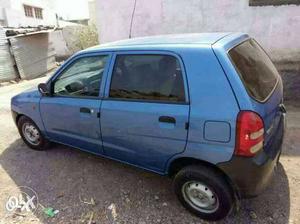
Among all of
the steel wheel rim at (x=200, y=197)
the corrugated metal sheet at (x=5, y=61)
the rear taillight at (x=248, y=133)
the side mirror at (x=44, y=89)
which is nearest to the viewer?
the rear taillight at (x=248, y=133)

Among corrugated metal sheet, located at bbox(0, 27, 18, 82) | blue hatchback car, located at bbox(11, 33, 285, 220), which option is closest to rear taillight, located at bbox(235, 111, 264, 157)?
blue hatchback car, located at bbox(11, 33, 285, 220)

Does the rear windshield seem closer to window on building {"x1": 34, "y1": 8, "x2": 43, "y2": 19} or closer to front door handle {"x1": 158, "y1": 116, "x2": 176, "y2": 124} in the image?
front door handle {"x1": 158, "y1": 116, "x2": 176, "y2": 124}

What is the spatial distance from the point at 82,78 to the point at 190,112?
5.38ft

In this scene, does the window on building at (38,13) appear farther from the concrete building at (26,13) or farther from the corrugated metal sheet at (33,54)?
the corrugated metal sheet at (33,54)

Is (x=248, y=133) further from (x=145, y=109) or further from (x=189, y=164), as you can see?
(x=145, y=109)

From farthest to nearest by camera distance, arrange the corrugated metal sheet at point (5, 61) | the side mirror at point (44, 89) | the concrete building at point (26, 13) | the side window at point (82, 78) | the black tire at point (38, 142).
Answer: the concrete building at point (26, 13) → the corrugated metal sheet at point (5, 61) → the black tire at point (38, 142) → the side mirror at point (44, 89) → the side window at point (82, 78)

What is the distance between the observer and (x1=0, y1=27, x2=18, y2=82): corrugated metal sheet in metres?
12.0

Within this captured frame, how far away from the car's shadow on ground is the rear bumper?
0.47 m

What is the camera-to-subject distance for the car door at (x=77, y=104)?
11.5ft

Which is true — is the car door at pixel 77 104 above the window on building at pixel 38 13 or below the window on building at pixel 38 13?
below

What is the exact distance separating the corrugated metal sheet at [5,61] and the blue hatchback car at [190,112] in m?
9.64

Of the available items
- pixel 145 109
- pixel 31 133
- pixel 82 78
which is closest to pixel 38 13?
pixel 31 133

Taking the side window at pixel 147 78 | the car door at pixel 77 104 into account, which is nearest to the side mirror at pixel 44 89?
the car door at pixel 77 104

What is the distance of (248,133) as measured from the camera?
2480 millimetres
